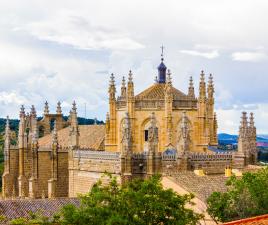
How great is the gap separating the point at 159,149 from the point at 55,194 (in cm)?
945

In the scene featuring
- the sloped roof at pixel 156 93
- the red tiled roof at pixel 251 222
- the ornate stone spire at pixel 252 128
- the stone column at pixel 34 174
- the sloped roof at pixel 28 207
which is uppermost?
the sloped roof at pixel 156 93

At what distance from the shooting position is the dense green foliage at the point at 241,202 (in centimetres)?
3812

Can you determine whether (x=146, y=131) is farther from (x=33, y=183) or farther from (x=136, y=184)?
(x=136, y=184)

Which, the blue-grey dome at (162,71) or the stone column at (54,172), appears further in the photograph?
the blue-grey dome at (162,71)

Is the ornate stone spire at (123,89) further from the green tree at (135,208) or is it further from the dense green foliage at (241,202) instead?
the green tree at (135,208)

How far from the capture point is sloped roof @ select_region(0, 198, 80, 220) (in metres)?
45.3

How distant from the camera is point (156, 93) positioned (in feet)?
188

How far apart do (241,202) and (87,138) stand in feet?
91.0

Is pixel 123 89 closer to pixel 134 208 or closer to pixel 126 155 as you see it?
pixel 126 155

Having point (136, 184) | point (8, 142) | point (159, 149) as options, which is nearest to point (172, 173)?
point (159, 149)

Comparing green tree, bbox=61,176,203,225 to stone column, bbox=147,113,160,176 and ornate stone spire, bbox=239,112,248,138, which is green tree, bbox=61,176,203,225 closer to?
stone column, bbox=147,113,160,176

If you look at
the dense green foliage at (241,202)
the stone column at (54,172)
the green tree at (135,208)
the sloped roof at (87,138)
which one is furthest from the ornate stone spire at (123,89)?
the green tree at (135,208)

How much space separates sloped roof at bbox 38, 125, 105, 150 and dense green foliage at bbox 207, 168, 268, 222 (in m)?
23.4

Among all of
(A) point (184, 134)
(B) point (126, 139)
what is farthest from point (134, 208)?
(A) point (184, 134)
